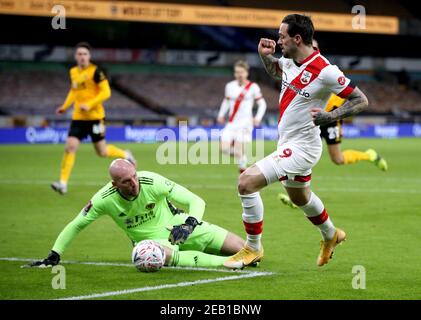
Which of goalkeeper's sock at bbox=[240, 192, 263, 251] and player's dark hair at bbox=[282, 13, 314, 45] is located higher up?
player's dark hair at bbox=[282, 13, 314, 45]

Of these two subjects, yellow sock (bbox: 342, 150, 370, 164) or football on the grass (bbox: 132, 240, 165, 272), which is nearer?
football on the grass (bbox: 132, 240, 165, 272)

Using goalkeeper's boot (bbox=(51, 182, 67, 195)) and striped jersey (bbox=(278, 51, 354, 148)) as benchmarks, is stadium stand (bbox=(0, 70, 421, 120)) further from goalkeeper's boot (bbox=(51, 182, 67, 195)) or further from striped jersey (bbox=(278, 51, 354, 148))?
striped jersey (bbox=(278, 51, 354, 148))

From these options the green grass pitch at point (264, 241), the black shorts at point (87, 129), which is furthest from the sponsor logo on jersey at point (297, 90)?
the black shorts at point (87, 129)

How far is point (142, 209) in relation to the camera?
7.69 m

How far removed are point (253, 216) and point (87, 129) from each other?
7789 mm

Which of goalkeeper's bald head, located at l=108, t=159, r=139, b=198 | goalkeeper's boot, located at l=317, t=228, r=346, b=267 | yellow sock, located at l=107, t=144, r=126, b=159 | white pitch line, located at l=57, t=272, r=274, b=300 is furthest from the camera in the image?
yellow sock, located at l=107, t=144, r=126, b=159

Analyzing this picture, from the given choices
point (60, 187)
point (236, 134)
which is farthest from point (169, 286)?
point (236, 134)

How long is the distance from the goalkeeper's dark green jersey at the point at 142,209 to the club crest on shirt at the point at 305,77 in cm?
143

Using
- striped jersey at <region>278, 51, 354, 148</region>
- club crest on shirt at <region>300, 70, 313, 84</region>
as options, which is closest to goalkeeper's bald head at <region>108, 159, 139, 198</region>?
striped jersey at <region>278, 51, 354, 148</region>

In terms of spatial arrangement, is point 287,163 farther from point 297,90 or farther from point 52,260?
point 52,260

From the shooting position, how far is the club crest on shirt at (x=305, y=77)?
294 inches

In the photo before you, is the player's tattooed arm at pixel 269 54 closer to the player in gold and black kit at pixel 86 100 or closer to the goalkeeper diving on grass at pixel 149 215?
the goalkeeper diving on grass at pixel 149 215

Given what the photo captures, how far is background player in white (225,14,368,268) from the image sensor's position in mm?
7391
